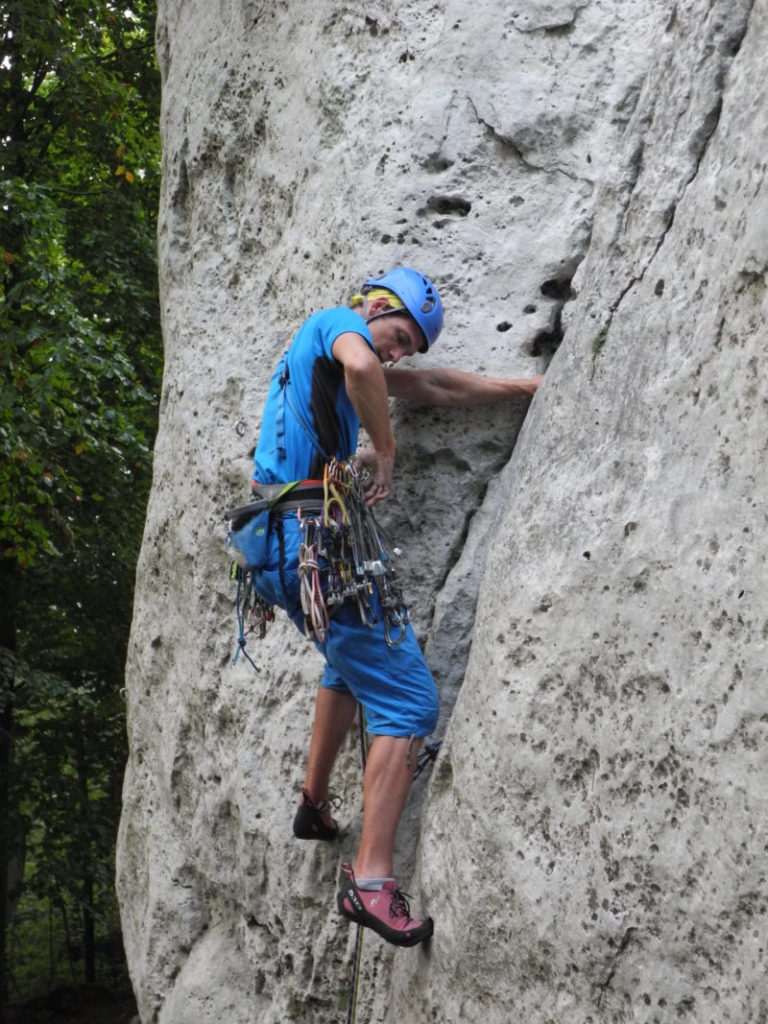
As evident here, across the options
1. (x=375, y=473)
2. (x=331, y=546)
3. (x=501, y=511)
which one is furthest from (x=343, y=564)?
(x=501, y=511)

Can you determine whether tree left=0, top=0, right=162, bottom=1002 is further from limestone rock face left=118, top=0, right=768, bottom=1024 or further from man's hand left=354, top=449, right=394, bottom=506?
man's hand left=354, top=449, right=394, bottom=506

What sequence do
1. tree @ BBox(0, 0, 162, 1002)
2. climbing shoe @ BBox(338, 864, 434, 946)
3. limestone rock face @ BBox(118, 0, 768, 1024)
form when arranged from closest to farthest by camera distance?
limestone rock face @ BBox(118, 0, 768, 1024) < climbing shoe @ BBox(338, 864, 434, 946) < tree @ BBox(0, 0, 162, 1002)

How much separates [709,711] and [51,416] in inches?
246

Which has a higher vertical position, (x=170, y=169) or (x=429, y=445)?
(x=170, y=169)

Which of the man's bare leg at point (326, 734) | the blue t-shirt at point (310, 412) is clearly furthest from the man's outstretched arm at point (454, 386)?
the man's bare leg at point (326, 734)

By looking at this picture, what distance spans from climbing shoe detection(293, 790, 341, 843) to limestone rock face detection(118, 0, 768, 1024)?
0.08m

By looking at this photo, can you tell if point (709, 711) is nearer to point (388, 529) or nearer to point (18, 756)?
point (388, 529)

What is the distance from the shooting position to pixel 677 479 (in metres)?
3.04

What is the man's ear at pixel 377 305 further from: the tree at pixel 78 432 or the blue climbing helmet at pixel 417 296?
the tree at pixel 78 432

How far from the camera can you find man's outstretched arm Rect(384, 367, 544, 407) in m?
4.18

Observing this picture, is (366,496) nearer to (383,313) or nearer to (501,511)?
(501,511)

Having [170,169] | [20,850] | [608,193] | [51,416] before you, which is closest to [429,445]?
[608,193]

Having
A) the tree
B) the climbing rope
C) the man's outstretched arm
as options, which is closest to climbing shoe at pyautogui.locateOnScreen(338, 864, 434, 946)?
the climbing rope

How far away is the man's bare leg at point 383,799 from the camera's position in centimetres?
380
